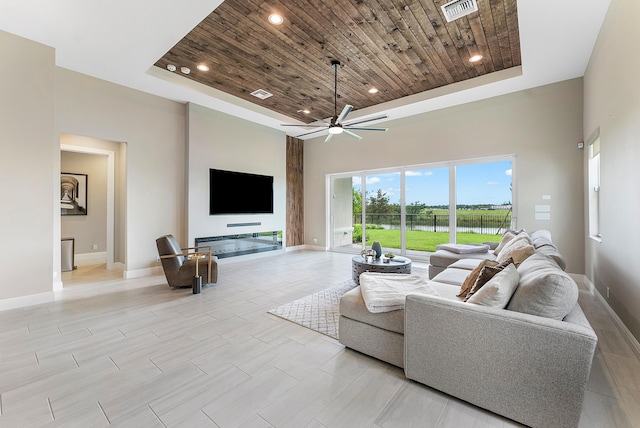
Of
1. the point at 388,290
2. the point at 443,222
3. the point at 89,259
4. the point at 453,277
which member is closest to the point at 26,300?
the point at 89,259

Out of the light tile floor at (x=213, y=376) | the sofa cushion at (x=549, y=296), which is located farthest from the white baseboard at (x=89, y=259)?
the sofa cushion at (x=549, y=296)

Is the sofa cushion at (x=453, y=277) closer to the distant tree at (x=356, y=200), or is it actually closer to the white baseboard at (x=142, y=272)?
the distant tree at (x=356, y=200)

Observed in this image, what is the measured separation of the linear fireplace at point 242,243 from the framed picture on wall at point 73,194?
111 inches

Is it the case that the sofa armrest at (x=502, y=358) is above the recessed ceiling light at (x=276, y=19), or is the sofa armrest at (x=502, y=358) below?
below

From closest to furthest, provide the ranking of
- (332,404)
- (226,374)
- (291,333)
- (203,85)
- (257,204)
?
(332,404), (226,374), (291,333), (203,85), (257,204)

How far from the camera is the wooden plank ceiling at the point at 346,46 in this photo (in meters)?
3.13

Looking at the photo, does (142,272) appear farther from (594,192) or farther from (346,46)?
(594,192)

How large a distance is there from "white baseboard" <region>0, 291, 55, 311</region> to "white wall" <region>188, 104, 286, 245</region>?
2.21 meters

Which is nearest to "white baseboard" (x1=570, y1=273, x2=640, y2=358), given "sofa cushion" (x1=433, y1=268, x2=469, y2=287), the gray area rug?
"sofa cushion" (x1=433, y1=268, x2=469, y2=287)

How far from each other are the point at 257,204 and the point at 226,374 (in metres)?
5.06

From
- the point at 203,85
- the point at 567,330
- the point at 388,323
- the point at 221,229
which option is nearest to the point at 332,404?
the point at 388,323

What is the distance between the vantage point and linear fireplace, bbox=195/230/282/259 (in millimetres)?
5926

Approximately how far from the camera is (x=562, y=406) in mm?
1421

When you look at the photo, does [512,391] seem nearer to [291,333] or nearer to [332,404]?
[332,404]
